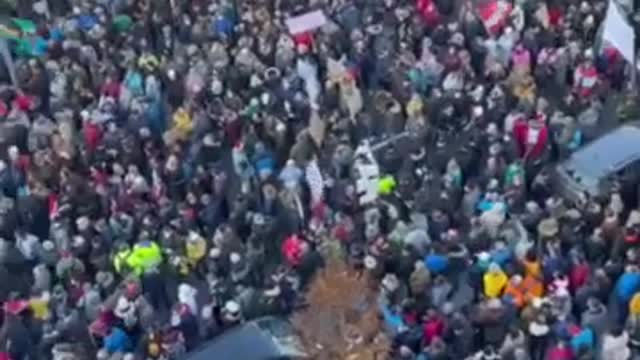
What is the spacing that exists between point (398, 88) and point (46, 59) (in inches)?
218

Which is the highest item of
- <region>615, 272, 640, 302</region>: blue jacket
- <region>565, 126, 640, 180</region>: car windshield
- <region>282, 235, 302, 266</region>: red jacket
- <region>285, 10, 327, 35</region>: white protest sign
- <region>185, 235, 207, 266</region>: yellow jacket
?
<region>285, 10, 327, 35</region>: white protest sign

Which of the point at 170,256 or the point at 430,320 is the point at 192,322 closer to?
the point at 170,256

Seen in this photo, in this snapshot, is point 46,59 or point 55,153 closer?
point 55,153

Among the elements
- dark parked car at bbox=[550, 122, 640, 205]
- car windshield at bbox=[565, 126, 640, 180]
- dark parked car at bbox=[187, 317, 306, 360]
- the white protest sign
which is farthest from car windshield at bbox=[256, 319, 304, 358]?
the white protest sign

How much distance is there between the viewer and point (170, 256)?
21.8m

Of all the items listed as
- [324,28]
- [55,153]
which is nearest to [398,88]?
[324,28]

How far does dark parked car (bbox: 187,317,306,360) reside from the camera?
67.4 ft

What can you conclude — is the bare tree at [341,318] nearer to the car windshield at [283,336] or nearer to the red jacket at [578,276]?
the car windshield at [283,336]

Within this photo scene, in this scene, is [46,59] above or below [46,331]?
above

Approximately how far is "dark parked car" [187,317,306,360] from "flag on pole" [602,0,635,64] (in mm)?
6661

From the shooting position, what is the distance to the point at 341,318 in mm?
20984

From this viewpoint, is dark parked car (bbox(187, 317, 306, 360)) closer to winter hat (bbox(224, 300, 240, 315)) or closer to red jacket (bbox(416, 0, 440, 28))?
winter hat (bbox(224, 300, 240, 315))

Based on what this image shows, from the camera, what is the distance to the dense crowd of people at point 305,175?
20.7 metres

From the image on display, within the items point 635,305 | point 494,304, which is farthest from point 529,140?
point 635,305
